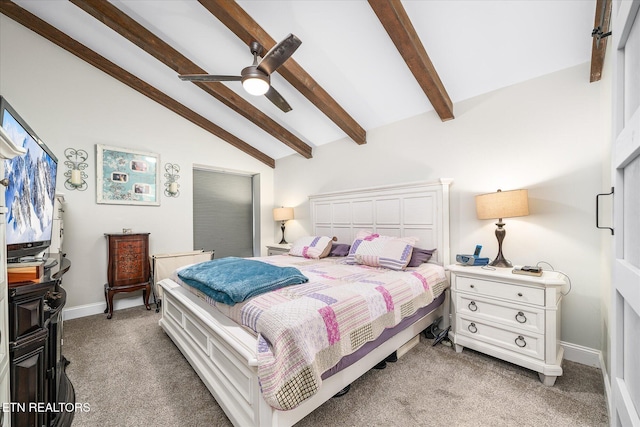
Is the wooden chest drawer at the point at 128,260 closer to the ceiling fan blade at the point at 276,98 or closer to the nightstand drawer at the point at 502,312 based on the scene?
the ceiling fan blade at the point at 276,98

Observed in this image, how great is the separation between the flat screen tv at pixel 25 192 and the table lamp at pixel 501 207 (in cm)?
302

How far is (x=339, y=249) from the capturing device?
352cm

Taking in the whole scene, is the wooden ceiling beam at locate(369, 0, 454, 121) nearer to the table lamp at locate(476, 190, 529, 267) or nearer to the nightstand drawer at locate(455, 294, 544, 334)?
the table lamp at locate(476, 190, 529, 267)

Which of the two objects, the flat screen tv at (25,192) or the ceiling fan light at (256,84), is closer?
the flat screen tv at (25,192)

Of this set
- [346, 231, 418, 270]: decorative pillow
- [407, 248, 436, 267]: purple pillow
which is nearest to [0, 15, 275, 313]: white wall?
[346, 231, 418, 270]: decorative pillow

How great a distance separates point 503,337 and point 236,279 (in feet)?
7.03

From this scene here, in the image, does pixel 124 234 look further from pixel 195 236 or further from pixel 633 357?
pixel 633 357

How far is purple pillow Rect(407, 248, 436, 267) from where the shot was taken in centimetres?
266

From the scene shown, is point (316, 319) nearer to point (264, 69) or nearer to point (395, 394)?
point (395, 394)

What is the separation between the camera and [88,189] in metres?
3.32

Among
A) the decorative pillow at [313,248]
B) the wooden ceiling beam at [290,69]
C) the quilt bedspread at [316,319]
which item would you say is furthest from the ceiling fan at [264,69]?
the decorative pillow at [313,248]

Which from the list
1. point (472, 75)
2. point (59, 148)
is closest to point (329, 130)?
point (472, 75)

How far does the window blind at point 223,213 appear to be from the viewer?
14.7 feet

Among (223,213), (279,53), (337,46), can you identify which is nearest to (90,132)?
(223,213)
